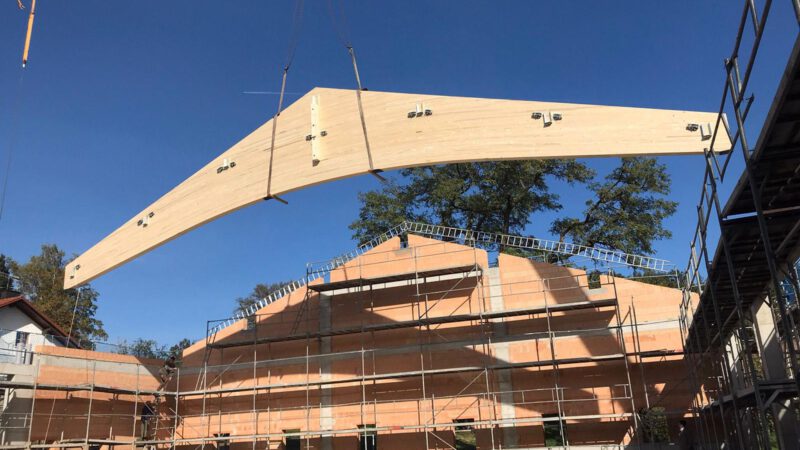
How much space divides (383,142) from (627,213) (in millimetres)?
19654

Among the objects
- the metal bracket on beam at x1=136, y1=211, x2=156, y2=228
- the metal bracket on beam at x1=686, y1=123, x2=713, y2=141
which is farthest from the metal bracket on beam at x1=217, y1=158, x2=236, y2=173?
the metal bracket on beam at x1=686, y1=123, x2=713, y2=141

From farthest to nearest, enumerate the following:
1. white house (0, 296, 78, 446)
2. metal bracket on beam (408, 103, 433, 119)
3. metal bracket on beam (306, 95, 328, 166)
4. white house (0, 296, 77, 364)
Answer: white house (0, 296, 77, 364) < white house (0, 296, 78, 446) < metal bracket on beam (306, 95, 328, 166) < metal bracket on beam (408, 103, 433, 119)

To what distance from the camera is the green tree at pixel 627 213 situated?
97.4 ft

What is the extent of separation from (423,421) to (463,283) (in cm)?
421

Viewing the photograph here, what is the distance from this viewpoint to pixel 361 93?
14672 mm

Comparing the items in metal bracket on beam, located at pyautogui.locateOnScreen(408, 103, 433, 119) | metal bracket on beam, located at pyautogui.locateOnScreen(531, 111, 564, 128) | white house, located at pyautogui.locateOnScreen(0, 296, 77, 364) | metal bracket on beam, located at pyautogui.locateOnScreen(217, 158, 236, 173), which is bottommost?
white house, located at pyautogui.locateOnScreen(0, 296, 77, 364)

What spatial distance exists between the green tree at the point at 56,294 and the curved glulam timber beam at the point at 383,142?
73.0 feet

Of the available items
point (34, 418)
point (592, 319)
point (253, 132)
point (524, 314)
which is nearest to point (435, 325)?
point (524, 314)

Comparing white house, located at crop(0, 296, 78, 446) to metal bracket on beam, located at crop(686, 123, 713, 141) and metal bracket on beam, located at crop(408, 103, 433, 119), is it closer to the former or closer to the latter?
metal bracket on beam, located at crop(408, 103, 433, 119)

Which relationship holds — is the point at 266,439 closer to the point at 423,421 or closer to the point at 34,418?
the point at 423,421

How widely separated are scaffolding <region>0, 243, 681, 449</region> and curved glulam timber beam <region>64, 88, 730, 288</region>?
5.26m

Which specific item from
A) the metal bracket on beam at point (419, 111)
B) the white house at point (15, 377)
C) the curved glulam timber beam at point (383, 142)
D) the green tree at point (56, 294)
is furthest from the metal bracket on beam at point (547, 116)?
the green tree at point (56, 294)

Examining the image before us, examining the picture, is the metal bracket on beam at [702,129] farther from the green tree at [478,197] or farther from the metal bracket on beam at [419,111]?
the green tree at [478,197]

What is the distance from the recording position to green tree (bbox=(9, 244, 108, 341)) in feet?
122
